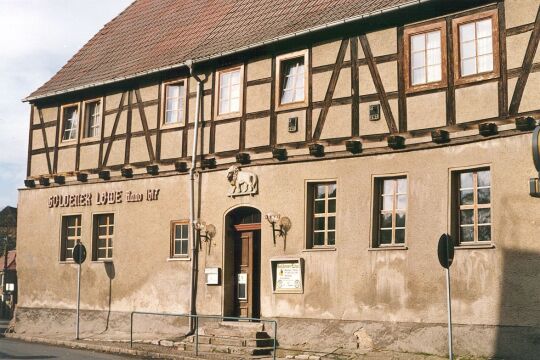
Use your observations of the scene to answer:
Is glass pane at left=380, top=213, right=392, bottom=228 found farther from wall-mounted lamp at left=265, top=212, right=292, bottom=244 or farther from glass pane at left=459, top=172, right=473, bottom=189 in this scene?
wall-mounted lamp at left=265, top=212, right=292, bottom=244

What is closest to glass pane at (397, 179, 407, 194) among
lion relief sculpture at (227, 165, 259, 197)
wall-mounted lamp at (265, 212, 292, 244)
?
wall-mounted lamp at (265, 212, 292, 244)

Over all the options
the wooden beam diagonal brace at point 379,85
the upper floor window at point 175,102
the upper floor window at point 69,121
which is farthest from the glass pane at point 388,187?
the upper floor window at point 69,121

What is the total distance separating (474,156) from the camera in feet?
48.4

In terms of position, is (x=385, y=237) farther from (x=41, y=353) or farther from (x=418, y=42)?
(x=41, y=353)

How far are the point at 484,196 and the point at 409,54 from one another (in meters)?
3.27

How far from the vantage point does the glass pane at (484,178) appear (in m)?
14.7

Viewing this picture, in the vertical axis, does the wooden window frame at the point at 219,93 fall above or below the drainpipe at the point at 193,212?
above

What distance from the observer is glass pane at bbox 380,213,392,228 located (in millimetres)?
16125

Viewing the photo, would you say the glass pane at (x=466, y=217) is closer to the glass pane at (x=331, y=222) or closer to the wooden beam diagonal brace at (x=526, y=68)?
the wooden beam diagonal brace at (x=526, y=68)

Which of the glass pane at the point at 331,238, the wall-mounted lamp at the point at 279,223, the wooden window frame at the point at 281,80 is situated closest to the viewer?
the glass pane at the point at 331,238

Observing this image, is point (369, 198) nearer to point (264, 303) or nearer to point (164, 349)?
point (264, 303)

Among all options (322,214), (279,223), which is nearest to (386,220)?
(322,214)

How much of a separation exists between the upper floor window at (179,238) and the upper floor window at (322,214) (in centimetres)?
383

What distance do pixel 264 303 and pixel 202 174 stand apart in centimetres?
366
